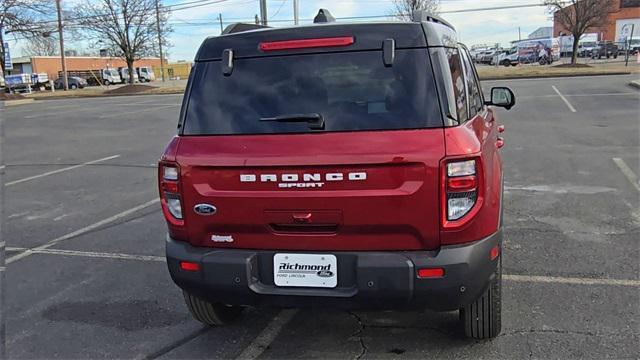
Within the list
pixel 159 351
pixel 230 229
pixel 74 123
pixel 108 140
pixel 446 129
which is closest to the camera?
pixel 446 129

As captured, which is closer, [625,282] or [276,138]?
[276,138]

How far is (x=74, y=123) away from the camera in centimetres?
1978

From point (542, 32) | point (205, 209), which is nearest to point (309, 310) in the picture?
point (205, 209)

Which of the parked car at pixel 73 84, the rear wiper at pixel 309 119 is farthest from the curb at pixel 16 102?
the rear wiper at pixel 309 119

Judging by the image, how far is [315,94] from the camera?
2949 mm

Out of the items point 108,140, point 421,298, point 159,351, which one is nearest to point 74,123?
point 108,140

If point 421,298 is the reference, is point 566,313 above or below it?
below

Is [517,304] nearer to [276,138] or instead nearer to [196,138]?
[276,138]

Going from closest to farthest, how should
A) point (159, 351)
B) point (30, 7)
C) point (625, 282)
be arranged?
point (159, 351) → point (625, 282) → point (30, 7)

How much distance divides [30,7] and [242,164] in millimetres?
37216

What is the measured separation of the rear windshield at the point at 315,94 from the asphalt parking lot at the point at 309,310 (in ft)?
4.50

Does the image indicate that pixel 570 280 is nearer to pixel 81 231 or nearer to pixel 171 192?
pixel 171 192

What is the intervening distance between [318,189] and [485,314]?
1.33m

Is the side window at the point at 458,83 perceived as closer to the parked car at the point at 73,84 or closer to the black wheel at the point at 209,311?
the black wheel at the point at 209,311
